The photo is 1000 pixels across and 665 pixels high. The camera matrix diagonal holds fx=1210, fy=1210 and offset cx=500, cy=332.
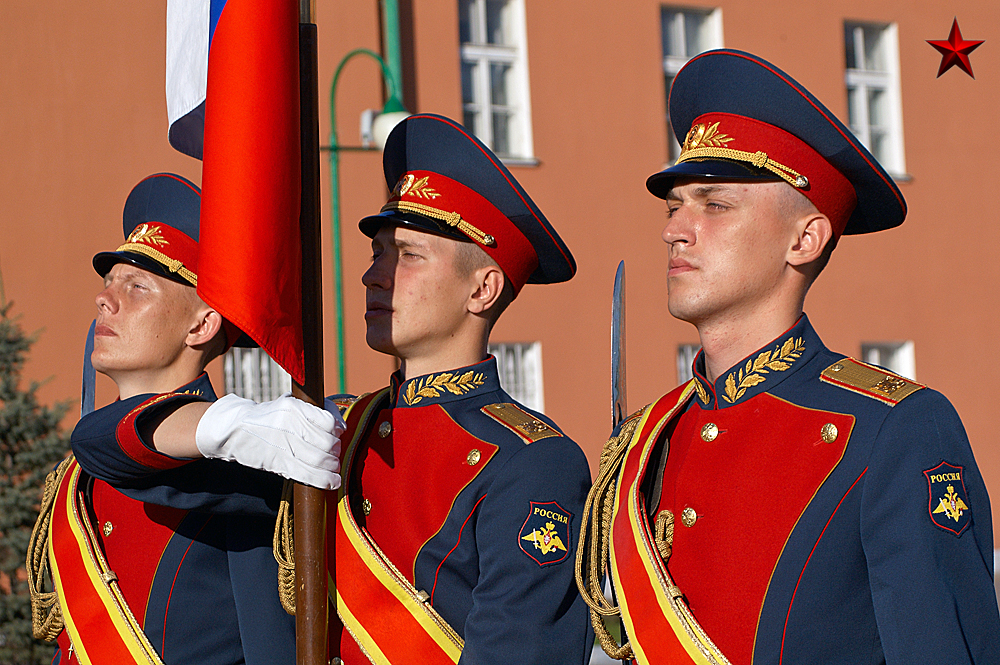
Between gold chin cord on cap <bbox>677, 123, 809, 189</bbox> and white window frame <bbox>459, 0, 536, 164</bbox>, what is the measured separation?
10658 millimetres

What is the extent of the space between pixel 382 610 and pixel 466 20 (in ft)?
37.5

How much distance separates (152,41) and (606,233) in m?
5.29

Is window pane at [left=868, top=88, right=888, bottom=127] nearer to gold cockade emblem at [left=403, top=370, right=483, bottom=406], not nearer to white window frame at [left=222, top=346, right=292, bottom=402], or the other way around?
white window frame at [left=222, top=346, right=292, bottom=402]

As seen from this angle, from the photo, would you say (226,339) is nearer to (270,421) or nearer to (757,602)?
(270,421)

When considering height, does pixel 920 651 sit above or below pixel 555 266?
below

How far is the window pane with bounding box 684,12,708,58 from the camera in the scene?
1460 cm

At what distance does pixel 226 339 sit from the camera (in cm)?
377

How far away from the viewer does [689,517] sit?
2.62m

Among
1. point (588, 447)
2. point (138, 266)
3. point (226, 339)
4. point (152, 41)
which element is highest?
point (152, 41)

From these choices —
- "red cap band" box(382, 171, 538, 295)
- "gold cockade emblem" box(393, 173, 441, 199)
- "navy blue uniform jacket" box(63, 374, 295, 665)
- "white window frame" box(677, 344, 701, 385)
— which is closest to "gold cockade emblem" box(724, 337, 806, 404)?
"red cap band" box(382, 171, 538, 295)

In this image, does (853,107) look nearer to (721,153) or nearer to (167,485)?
(721,153)

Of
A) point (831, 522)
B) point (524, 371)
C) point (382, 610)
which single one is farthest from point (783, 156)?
point (524, 371)

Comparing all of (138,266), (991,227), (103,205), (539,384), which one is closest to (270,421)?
(138,266)

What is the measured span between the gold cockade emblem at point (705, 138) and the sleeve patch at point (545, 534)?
0.93 m
